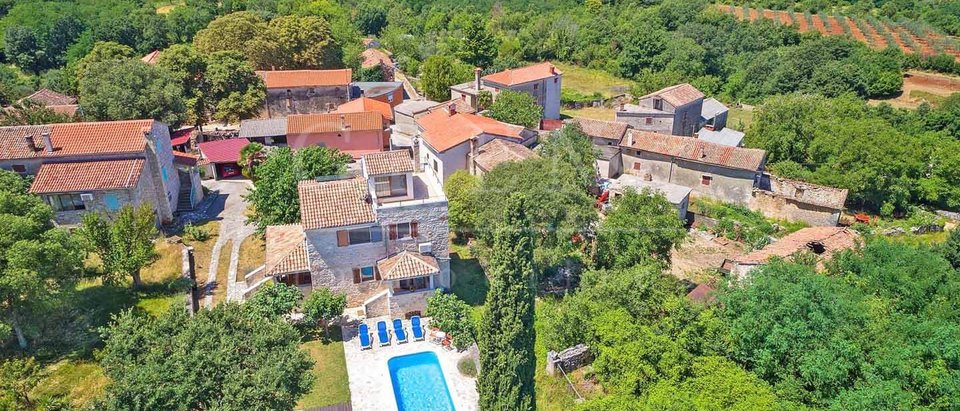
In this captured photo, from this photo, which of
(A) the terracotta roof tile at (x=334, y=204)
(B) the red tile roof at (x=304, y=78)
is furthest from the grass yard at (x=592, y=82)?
(A) the terracotta roof tile at (x=334, y=204)

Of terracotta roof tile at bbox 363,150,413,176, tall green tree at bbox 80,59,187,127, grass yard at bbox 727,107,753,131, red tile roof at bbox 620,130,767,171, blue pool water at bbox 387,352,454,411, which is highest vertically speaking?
tall green tree at bbox 80,59,187,127

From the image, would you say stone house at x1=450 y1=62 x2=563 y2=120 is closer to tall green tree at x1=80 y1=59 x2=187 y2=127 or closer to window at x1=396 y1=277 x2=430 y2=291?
tall green tree at x1=80 y1=59 x2=187 y2=127

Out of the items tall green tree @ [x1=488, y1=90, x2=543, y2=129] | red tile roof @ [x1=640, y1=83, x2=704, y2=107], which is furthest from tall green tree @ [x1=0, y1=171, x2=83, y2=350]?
red tile roof @ [x1=640, y1=83, x2=704, y2=107]

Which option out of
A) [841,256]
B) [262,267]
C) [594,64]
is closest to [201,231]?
[262,267]

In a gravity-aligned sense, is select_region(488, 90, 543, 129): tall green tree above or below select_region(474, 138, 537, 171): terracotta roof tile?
above

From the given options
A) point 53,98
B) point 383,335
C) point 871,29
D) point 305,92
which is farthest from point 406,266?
point 871,29

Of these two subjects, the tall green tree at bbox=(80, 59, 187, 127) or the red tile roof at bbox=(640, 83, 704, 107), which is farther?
the red tile roof at bbox=(640, 83, 704, 107)

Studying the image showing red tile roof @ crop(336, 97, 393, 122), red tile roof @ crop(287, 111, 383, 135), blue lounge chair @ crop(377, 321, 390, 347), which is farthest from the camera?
red tile roof @ crop(336, 97, 393, 122)
